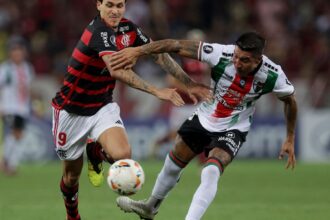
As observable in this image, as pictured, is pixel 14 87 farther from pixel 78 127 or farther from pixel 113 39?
pixel 113 39

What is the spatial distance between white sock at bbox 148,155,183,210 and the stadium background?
4084 millimetres

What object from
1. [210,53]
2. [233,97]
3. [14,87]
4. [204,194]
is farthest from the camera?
[14,87]

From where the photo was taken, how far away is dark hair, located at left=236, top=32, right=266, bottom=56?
28.7ft

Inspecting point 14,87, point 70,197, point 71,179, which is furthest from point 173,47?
point 14,87

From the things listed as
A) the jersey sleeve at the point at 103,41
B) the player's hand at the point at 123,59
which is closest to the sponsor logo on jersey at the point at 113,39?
the jersey sleeve at the point at 103,41

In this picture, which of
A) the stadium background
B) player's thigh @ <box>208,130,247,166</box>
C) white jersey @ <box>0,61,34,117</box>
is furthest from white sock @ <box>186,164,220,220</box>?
white jersey @ <box>0,61,34,117</box>

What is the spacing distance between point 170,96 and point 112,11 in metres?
1.38

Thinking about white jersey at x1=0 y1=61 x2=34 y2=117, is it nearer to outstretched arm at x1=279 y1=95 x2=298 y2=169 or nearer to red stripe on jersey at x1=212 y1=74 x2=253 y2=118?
red stripe on jersey at x1=212 y1=74 x2=253 y2=118

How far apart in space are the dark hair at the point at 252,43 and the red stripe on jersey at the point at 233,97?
1.42 ft

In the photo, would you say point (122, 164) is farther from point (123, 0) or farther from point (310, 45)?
point (310, 45)

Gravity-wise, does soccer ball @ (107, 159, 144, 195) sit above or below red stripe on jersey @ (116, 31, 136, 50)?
below

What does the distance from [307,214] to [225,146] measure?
2.25 metres

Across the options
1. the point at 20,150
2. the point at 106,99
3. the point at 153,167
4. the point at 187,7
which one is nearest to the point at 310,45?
the point at 187,7

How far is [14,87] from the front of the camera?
58.5 feet
